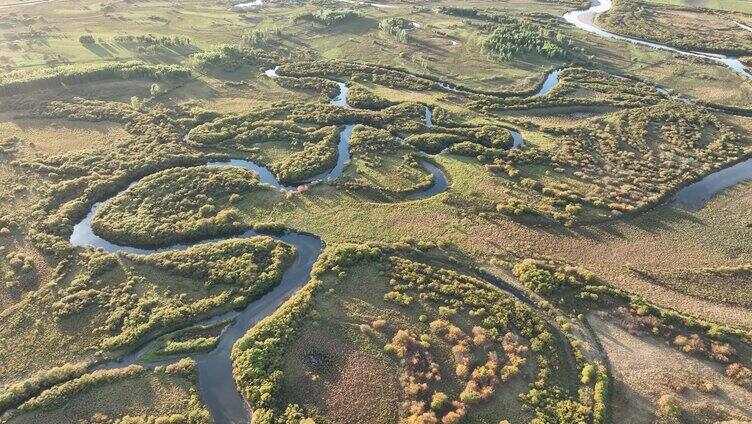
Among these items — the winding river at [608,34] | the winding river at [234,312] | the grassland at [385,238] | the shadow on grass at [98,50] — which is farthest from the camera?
the winding river at [608,34]

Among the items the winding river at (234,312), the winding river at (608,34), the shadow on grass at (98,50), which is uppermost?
the winding river at (608,34)

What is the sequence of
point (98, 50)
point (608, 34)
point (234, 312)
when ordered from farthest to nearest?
point (608, 34)
point (98, 50)
point (234, 312)

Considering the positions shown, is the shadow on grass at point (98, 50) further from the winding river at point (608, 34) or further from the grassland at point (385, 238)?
the winding river at point (608, 34)

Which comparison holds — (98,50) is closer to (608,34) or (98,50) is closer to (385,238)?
(385,238)

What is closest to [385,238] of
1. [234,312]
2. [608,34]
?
[234,312]

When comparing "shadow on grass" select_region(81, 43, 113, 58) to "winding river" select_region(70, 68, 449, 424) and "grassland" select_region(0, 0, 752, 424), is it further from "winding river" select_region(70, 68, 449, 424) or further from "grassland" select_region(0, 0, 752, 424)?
"winding river" select_region(70, 68, 449, 424)

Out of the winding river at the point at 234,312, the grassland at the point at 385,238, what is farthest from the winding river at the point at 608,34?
the winding river at the point at 234,312

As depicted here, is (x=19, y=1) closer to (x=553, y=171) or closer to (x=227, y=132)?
(x=227, y=132)

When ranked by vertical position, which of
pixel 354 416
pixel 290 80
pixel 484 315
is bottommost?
pixel 354 416

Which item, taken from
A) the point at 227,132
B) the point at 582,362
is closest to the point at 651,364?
the point at 582,362
